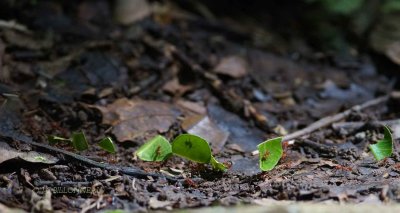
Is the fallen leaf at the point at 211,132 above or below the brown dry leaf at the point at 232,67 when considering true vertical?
below

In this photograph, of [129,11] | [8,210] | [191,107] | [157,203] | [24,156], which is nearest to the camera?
[8,210]

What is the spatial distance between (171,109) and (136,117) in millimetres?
253

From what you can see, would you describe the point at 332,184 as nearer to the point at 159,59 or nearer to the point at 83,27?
the point at 159,59

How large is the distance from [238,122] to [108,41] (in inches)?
42.7

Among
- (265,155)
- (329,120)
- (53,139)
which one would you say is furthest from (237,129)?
(53,139)

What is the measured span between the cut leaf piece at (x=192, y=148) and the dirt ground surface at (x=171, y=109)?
0.09 m

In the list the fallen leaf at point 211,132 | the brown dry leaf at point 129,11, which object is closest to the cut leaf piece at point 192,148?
the fallen leaf at point 211,132

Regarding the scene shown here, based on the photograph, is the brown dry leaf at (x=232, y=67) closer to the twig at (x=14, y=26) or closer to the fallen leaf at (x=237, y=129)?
the fallen leaf at (x=237, y=129)

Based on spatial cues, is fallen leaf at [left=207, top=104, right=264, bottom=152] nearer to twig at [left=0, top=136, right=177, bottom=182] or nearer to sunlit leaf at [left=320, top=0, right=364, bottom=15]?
twig at [left=0, top=136, right=177, bottom=182]

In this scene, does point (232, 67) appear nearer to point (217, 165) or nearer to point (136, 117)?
point (136, 117)

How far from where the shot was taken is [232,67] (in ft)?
10.1

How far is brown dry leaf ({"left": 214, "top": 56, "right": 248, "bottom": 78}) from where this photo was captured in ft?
9.89

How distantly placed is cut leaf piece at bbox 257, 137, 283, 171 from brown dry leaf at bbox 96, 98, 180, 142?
62 cm

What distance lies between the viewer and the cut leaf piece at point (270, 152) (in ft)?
6.06
